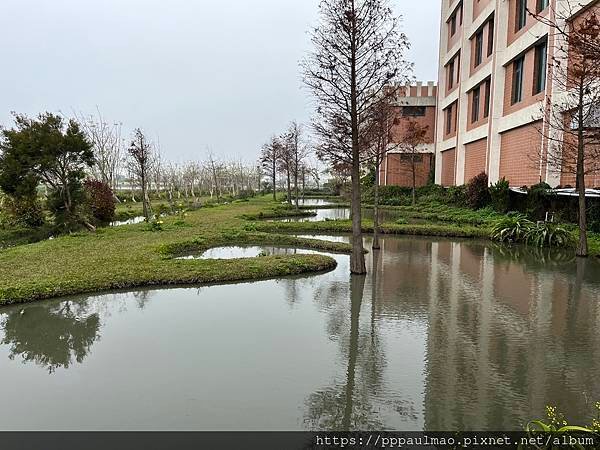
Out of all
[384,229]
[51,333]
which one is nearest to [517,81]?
[384,229]

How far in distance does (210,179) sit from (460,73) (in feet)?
98.1

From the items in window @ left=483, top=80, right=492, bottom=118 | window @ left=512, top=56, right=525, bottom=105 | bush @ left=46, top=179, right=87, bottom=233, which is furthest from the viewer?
window @ left=483, top=80, right=492, bottom=118

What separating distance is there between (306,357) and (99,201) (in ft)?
50.2

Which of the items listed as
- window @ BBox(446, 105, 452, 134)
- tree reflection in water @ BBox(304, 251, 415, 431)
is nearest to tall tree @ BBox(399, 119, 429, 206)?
window @ BBox(446, 105, 452, 134)

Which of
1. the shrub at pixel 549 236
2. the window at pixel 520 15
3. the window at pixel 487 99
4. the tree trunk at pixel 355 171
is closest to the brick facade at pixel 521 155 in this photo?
the window at pixel 487 99

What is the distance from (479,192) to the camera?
20875mm

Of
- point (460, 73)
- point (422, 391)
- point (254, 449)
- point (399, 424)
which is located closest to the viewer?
point (254, 449)

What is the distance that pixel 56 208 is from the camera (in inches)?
637

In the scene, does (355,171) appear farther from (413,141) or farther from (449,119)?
(449,119)

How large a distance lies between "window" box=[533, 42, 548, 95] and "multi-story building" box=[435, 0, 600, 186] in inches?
1.4

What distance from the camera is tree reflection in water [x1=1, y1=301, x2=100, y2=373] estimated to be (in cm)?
514

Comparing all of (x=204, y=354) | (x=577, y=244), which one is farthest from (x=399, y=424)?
(x=577, y=244)

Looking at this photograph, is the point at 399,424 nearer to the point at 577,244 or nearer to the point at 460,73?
the point at 577,244

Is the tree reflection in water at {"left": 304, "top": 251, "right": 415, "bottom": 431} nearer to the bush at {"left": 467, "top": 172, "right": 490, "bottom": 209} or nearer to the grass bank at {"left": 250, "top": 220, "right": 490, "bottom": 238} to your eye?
the grass bank at {"left": 250, "top": 220, "right": 490, "bottom": 238}
